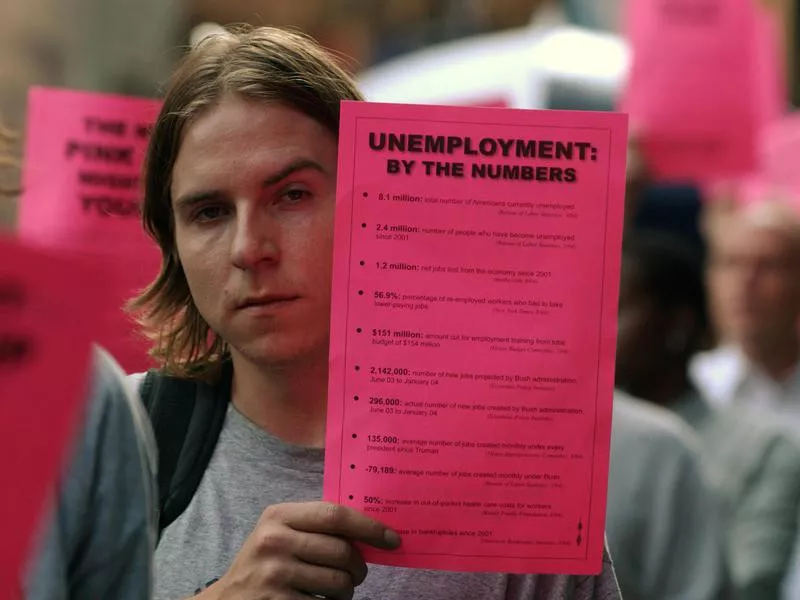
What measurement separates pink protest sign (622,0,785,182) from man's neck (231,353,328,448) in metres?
1.88

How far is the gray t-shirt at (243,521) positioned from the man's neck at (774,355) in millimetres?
2964

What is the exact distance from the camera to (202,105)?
4.88 ft

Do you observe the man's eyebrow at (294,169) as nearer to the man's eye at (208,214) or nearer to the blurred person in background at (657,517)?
the man's eye at (208,214)

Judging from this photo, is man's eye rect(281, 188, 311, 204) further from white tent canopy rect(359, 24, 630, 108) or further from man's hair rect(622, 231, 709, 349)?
man's hair rect(622, 231, 709, 349)

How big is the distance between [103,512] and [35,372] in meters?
0.20

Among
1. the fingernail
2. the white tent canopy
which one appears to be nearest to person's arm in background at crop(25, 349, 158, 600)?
the fingernail

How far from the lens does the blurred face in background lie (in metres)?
4.38

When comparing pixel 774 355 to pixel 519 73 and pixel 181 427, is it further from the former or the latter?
pixel 181 427

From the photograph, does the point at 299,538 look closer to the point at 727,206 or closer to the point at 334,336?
the point at 334,336

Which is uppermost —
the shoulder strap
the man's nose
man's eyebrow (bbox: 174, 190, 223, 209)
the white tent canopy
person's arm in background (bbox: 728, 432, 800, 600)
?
the white tent canopy

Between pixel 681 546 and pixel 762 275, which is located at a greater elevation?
pixel 762 275

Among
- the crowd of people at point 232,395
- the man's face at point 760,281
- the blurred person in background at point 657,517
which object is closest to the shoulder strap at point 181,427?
the crowd of people at point 232,395

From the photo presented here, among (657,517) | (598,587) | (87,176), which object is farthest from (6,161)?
(657,517)

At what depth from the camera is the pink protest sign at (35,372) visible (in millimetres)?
1246
